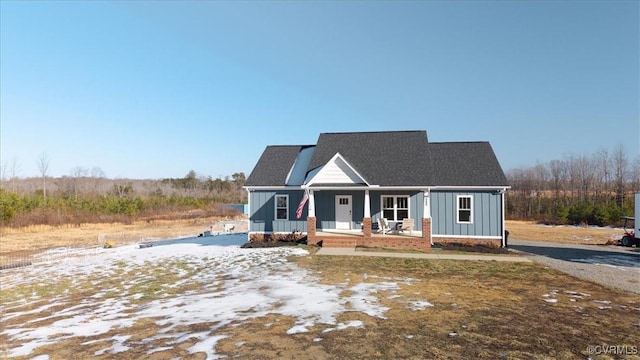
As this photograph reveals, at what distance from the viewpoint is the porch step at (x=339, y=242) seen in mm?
17156

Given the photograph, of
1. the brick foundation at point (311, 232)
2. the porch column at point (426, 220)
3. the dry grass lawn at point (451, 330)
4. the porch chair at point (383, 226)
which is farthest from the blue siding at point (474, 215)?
the dry grass lawn at point (451, 330)

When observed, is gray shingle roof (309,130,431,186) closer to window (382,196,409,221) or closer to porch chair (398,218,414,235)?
window (382,196,409,221)

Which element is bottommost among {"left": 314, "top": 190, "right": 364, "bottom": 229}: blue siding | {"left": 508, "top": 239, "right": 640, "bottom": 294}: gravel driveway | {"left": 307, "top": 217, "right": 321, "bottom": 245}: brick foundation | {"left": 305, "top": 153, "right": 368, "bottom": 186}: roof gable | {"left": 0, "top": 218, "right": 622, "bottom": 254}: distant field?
{"left": 0, "top": 218, "right": 622, "bottom": 254}: distant field

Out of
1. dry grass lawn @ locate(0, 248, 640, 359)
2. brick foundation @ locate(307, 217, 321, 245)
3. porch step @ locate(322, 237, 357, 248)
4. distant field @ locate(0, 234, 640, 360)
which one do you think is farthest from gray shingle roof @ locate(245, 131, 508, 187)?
dry grass lawn @ locate(0, 248, 640, 359)

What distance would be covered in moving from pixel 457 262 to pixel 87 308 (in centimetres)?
1226

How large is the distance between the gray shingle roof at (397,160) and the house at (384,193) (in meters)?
0.05

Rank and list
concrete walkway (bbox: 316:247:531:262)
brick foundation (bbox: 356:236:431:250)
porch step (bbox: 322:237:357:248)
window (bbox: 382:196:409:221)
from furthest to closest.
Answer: window (bbox: 382:196:409:221) < porch step (bbox: 322:237:357:248) < brick foundation (bbox: 356:236:431:250) < concrete walkway (bbox: 316:247:531:262)

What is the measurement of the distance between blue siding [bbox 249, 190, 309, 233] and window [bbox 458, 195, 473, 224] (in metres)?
7.96

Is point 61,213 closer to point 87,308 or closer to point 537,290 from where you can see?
point 87,308

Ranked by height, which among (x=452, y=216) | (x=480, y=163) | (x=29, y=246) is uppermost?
(x=480, y=163)

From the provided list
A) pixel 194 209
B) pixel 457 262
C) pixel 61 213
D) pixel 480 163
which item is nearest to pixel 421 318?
pixel 457 262

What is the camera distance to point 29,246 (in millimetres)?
23656

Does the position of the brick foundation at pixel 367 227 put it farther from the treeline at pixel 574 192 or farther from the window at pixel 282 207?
the treeline at pixel 574 192

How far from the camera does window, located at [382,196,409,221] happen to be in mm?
18812
